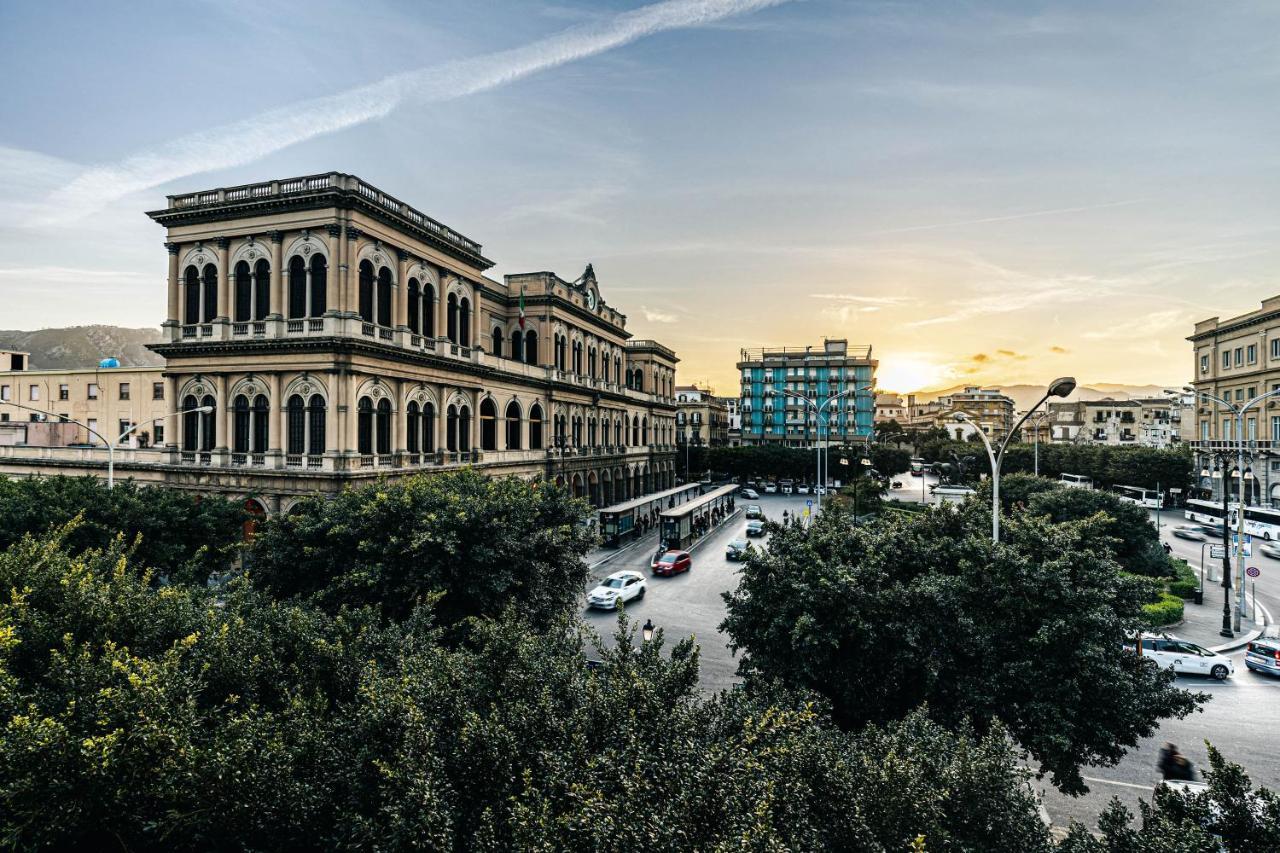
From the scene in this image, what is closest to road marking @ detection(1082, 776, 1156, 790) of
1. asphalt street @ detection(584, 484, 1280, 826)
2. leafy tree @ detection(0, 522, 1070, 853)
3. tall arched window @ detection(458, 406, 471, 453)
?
asphalt street @ detection(584, 484, 1280, 826)

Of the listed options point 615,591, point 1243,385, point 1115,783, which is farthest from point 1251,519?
point 615,591

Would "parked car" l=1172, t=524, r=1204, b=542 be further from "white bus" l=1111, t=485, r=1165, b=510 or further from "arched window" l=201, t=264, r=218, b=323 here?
"arched window" l=201, t=264, r=218, b=323

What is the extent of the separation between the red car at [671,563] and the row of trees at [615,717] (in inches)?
809

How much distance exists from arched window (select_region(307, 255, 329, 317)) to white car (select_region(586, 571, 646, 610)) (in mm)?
18512

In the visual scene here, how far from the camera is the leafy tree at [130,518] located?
2164cm

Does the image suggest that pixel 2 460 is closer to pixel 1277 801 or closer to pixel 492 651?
pixel 492 651

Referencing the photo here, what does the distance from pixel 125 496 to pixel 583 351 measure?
118 feet

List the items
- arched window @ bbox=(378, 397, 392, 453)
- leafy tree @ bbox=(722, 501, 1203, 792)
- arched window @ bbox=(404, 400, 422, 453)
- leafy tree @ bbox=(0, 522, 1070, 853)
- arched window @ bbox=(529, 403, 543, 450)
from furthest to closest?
arched window @ bbox=(529, 403, 543, 450) < arched window @ bbox=(404, 400, 422, 453) < arched window @ bbox=(378, 397, 392, 453) < leafy tree @ bbox=(722, 501, 1203, 792) < leafy tree @ bbox=(0, 522, 1070, 853)

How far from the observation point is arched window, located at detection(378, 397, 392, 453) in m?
32.5

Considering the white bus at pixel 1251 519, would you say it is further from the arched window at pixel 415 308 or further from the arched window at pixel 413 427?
the arched window at pixel 415 308

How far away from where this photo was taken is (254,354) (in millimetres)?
31422

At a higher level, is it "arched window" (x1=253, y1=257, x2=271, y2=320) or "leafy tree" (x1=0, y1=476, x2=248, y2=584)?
"arched window" (x1=253, y1=257, x2=271, y2=320)

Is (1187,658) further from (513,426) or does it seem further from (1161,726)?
(513,426)

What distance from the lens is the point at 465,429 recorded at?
39562mm
